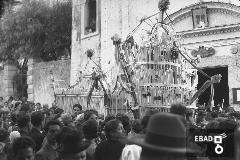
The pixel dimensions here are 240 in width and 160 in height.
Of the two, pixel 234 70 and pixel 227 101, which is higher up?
pixel 234 70

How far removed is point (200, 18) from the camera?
16703mm

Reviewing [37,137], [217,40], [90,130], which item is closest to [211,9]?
[217,40]

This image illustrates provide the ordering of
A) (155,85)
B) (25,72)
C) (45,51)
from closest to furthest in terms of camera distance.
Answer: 1. (155,85)
2. (45,51)
3. (25,72)

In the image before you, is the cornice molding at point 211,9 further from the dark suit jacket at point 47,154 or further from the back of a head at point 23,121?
the dark suit jacket at point 47,154

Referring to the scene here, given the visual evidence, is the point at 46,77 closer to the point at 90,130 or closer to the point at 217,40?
the point at 217,40

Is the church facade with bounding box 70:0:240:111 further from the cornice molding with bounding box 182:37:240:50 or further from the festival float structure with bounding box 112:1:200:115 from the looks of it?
the festival float structure with bounding box 112:1:200:115

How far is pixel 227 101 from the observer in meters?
16.1

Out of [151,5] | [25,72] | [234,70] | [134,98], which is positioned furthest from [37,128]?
[25,72]

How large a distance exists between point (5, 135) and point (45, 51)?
1776 cm

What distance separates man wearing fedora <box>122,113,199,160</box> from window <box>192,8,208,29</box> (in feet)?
47.4

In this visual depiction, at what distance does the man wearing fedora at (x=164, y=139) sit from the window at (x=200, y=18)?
47.4 feet

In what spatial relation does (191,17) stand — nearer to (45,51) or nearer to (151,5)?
(151,5)

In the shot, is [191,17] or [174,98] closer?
[174,98]

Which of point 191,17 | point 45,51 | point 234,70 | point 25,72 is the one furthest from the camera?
point 25,72
